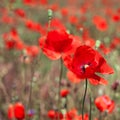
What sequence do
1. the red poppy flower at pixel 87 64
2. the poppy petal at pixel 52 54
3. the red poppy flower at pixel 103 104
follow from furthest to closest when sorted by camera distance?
1. the red poppy flower at pixel 103 104
2. the poppy petal at pixel 52 54
3. the red poppy flower at pixel 87 64

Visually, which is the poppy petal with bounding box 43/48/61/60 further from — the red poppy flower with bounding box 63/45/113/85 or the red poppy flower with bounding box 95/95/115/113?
the red poppy flower with bounding box 95/95/115/113

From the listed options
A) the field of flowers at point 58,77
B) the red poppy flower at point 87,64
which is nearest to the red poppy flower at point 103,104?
the field of flowers at point 58,77

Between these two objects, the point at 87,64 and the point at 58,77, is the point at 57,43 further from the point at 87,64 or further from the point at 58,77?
the point at 58,77

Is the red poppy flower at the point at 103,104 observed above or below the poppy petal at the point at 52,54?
below

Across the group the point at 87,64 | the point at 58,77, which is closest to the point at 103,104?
the point at 87,64

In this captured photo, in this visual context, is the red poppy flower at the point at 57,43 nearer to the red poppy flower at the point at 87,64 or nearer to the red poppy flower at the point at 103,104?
the red poppy flower at the point at 87,64

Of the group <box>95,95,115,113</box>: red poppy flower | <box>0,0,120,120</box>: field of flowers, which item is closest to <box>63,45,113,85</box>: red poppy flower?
<box>0,0,120,120</box>: field of flowers

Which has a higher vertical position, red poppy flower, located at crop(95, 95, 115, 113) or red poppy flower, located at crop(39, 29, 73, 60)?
red poppy flower, located at crop(39, 29, 73, 60)

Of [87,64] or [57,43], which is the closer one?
[87,64]

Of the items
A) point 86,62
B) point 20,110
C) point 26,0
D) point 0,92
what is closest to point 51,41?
point 86,62
